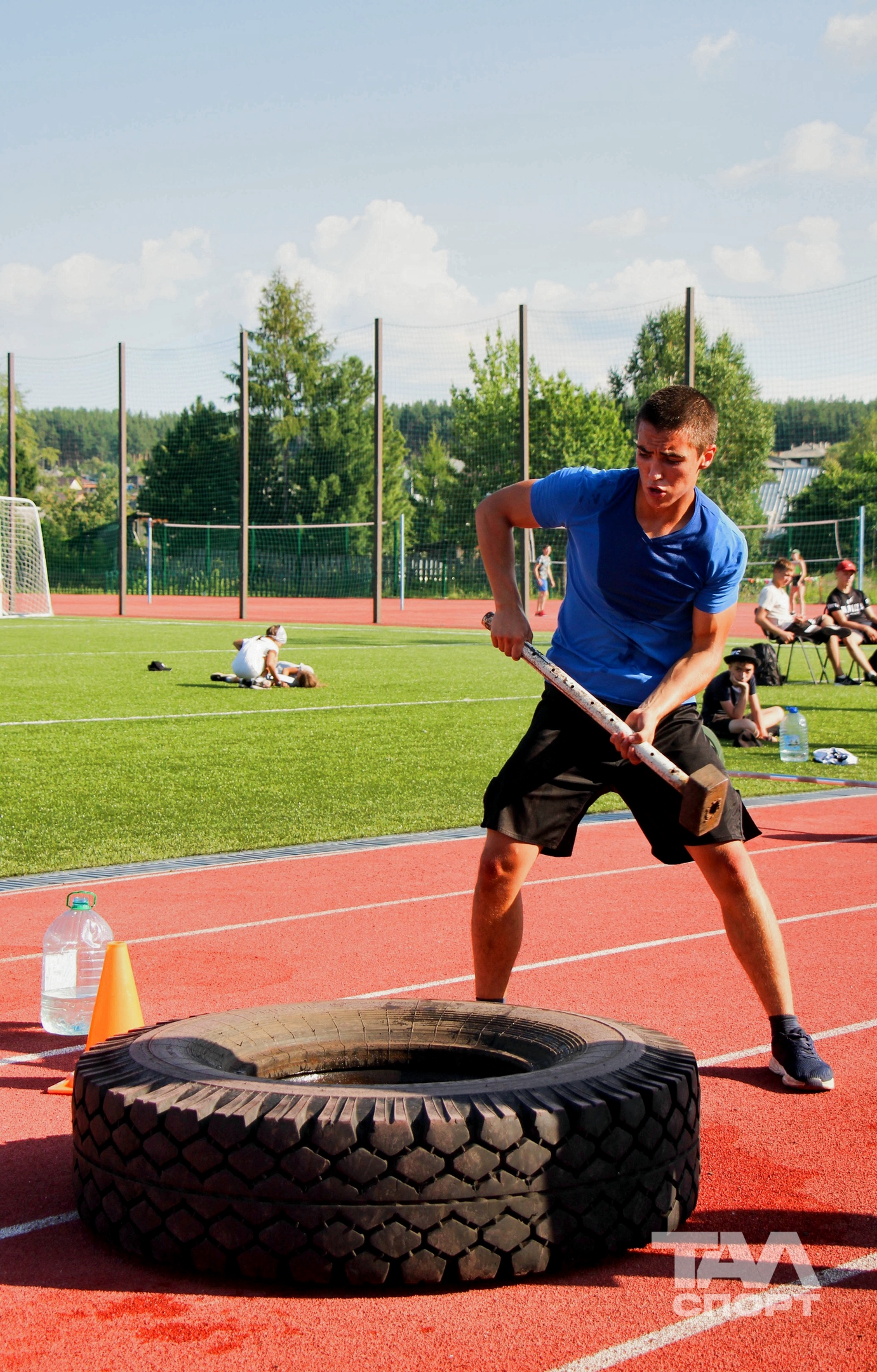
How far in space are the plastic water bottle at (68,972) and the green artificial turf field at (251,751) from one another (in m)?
2.58

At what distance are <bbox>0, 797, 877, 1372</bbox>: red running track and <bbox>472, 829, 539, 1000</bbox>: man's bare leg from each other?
758mm

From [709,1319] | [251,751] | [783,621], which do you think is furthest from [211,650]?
[709,1319]

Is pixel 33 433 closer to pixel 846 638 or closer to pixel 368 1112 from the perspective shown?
pixel 846 638

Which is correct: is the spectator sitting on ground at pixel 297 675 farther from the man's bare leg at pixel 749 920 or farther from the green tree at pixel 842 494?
the green tree at pixel 842 494

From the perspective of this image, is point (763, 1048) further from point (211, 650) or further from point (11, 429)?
point (11, 429)

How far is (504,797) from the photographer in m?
4.34

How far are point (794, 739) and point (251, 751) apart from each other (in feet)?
17.0

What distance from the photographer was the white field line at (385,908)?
625 centimetres

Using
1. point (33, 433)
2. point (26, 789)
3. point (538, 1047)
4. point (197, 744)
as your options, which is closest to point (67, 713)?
point (197, 744)

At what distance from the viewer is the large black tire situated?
299 centimetres

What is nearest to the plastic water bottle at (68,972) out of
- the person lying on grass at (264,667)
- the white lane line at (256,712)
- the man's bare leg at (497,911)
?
the man's bare leg at (497,911)

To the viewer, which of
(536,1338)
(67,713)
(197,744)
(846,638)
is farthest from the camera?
(846,638)

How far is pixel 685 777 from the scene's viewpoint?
13.3ft

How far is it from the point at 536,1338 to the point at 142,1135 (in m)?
Answer: 0.96
